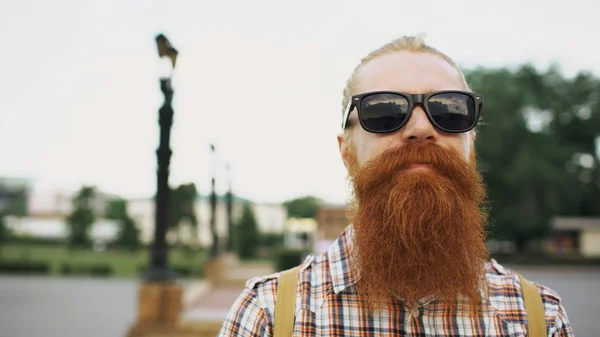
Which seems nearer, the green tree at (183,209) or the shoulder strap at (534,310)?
the shoulder strap at (534,310)

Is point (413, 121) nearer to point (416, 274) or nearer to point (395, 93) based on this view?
point (395, 93)

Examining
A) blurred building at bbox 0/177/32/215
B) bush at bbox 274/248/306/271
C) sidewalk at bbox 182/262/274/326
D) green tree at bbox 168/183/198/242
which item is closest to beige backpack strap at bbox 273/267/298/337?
sidewalk at bbox 182/262/274/326

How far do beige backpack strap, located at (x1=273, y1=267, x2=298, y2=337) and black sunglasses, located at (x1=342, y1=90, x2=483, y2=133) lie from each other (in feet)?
1.57

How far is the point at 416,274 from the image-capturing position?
134 centimetres

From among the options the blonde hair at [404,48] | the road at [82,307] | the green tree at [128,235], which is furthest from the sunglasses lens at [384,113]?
the green tree at [128,235]

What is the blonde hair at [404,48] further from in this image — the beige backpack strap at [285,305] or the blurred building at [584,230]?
the blurred building at [584,230]

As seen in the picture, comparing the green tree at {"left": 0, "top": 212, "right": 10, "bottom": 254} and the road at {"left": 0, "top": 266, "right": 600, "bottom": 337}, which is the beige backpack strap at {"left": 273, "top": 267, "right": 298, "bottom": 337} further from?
the green tree at {"left": 0, "top": 212, "right": 10, "bottom": 254}

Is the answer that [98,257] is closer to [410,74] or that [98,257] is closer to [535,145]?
[535,145]

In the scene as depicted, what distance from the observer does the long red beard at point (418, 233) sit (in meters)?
1.33

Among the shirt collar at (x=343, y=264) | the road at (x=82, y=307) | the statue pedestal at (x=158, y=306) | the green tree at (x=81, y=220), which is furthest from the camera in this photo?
the green tree at (x=81, y=220)

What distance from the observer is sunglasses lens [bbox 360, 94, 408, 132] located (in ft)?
4.49

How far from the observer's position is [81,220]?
5528 cm

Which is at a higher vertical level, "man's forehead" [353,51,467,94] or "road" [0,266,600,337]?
"man's forehead" [353,51,467,94]

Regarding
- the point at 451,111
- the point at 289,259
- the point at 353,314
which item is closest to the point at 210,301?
the point at 289,259
